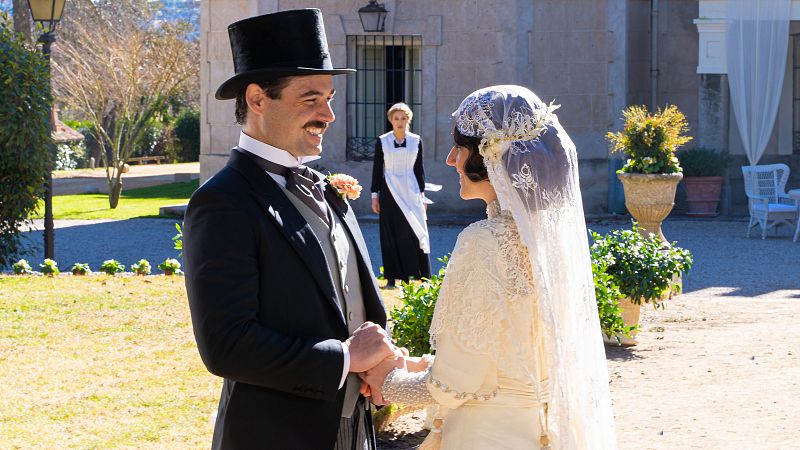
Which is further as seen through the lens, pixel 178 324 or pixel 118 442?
pixel 178 324

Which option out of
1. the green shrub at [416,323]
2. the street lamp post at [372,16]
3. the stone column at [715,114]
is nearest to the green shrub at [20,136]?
the street lamp post at [372,16]

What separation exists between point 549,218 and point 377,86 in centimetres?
1588

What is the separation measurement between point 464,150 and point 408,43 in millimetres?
15770

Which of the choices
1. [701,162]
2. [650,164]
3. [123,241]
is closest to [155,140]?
[123,241]

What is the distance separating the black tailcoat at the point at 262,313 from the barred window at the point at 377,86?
15784 millimetres

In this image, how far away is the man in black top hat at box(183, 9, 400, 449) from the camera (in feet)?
9.31

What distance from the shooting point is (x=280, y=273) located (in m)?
2.93

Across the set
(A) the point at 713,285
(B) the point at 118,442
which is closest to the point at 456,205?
(A) the point at 713,285

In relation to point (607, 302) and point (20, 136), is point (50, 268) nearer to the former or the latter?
point (20, 136)

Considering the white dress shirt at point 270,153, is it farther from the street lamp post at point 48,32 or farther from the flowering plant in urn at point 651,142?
the street lamp post at point 48,32

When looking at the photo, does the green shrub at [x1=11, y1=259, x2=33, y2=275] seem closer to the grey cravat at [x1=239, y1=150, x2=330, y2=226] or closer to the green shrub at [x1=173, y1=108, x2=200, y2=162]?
the grey cravat at [x1=239, y1=150, x2=330, y2=226]

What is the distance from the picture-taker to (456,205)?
18.8m

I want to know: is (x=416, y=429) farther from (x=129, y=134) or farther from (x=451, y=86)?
(x=129, y=134)

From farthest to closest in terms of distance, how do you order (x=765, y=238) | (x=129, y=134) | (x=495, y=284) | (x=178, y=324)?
1. (x=129, y=134)
2. (x=765, y=238)
3. (x=178, y=324)
4. (x=495, y=284)
